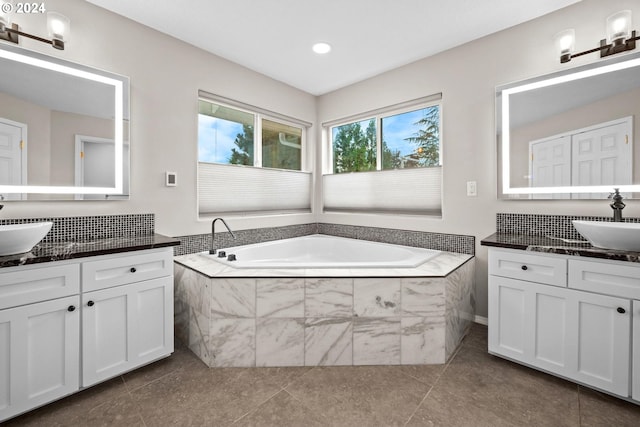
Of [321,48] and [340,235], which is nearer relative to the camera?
[321,48]

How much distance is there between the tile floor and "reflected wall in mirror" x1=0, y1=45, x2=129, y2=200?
129 cm

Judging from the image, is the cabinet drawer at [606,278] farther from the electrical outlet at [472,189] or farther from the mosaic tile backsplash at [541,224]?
the electrical outlet at [472,189]

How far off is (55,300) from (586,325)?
281cm

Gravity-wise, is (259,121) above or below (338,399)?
above

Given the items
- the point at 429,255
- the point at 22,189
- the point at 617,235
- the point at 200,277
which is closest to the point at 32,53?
the point at 22,189

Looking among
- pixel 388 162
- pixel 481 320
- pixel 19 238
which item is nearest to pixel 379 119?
pixel 388 162

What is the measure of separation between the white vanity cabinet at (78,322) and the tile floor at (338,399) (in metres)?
0.15

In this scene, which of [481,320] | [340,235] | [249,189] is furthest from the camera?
[340,235]

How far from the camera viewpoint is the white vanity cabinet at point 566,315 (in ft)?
4.98

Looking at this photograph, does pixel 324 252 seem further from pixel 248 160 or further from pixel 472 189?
pixel 472 189

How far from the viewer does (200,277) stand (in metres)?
1.97

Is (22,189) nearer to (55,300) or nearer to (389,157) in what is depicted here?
(55,300)

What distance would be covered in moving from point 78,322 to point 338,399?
57.0 inches

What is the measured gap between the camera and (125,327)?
1.72 m
